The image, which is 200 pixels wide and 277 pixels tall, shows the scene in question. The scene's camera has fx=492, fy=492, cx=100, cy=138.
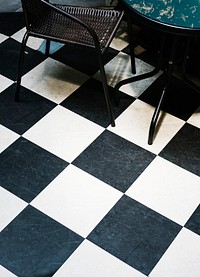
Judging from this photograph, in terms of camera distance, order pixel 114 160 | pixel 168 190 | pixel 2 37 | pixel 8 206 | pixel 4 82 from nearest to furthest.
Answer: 1. pixel 8 206
2. pixel 168 190
3. pixel 114 160
4. pixel 4 82
5. pixel 2 37

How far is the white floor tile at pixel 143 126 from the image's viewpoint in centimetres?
278

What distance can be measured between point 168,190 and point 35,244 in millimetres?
741

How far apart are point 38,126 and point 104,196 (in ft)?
2.02

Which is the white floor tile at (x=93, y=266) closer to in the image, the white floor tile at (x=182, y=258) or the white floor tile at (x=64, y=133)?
the white floor tile at (x=182, y=258)

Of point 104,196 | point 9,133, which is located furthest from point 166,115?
point 9,133

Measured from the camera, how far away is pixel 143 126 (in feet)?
9.39

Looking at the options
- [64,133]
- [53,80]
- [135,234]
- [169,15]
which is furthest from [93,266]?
[53,80]

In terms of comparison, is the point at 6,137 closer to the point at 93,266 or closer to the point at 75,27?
the point at 75,27

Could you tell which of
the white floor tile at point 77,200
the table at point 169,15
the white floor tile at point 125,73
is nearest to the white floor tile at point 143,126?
the white floor tile at point 125,73

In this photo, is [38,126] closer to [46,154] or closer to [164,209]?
[46,154]

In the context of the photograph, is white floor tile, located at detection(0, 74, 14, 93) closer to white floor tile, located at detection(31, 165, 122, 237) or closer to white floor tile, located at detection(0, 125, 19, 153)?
white floor tile, located at detection(0, 125, 19, 153)

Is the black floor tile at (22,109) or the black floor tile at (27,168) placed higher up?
the black floor tile at (22,109)

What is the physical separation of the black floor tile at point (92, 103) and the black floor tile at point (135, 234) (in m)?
0.61

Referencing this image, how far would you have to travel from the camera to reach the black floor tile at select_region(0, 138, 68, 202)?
2.50 meters
